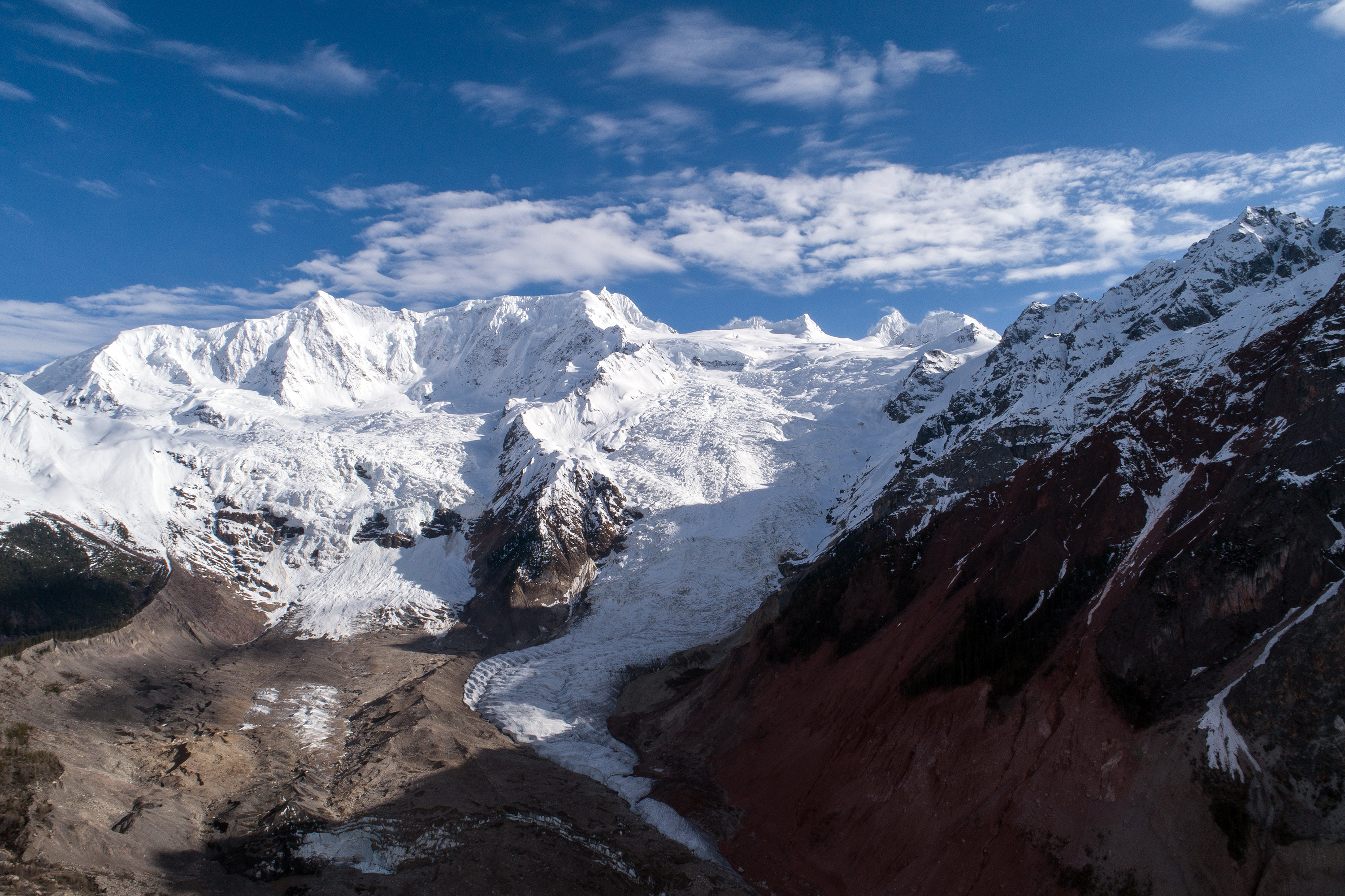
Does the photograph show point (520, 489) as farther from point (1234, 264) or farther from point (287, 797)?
point (1234, 264)

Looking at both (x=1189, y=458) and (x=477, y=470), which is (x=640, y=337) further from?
(x=1189, y=458)

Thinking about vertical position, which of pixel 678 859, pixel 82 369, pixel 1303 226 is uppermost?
Answer: pixel 82 369

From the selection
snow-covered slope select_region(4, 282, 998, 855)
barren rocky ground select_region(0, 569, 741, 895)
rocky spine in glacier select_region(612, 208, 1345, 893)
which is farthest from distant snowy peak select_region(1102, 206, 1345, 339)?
barren rocky ground select_region(0, 569, 741, 895)

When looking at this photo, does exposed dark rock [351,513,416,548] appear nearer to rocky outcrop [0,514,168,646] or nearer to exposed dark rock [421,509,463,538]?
exposed dark rock [421,509,463,538]

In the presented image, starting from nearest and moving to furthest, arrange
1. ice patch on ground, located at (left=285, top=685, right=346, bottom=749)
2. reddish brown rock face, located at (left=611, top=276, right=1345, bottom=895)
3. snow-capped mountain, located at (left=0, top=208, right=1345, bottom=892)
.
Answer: reddish brown rock face, located at (left=611, top=276, right=1345, bottom=895)
snow-capped mountain, located at (left=0, top=208, right=1345, bottom=892)
ice patch on ground, located at (left=285, top=685, right=346, bottom=749)

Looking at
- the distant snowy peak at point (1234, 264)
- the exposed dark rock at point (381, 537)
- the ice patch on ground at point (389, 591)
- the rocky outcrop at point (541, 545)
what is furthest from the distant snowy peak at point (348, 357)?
the distant snowy peak at point (1234, 264)

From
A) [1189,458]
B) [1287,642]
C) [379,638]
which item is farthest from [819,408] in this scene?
[1287,642]
